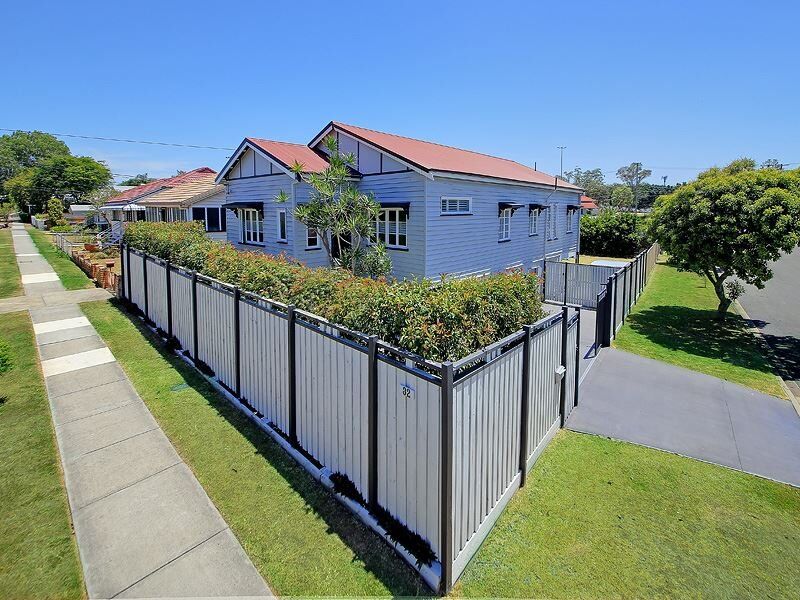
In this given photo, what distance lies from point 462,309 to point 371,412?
128 centimetres

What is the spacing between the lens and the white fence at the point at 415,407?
11.2 ft

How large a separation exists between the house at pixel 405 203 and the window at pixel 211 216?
8644 millimetres

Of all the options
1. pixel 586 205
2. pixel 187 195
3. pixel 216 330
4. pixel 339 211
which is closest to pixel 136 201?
pixel 187 195

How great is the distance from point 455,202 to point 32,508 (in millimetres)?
12779

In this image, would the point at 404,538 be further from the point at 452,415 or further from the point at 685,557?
the point at 685,557

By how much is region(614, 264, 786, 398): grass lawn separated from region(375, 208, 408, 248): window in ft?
23.4

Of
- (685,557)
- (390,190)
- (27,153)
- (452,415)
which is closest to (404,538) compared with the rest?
(452,415)

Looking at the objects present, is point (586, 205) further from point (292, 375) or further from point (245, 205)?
point (292, 375)

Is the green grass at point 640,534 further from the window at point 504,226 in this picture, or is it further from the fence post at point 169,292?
the window at point 504,226

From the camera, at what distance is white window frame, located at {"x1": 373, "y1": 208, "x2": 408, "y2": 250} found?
562 inches

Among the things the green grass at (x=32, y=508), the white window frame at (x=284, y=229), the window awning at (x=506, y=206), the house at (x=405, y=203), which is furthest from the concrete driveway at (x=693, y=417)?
the white window frame at (x=284, y=229)

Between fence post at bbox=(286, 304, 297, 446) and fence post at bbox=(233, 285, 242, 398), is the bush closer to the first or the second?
fence post at bbox=(233, 285, 242, 398)

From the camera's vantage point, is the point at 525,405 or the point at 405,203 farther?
the point at 405,203

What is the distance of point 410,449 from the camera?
11.9 ft
